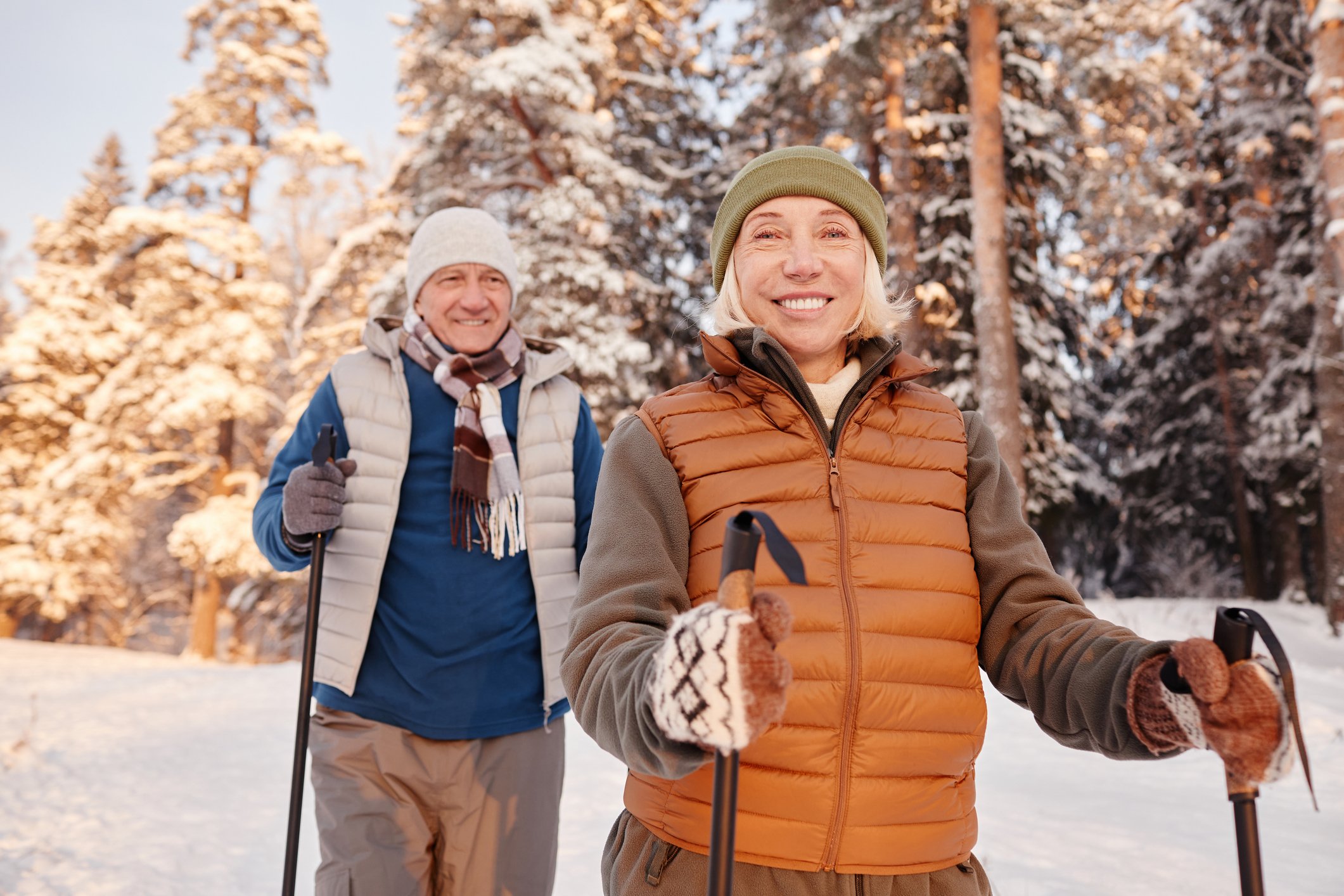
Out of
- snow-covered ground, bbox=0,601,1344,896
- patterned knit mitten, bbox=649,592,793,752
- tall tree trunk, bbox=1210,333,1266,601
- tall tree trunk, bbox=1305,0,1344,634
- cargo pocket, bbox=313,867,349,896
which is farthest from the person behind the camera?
tall tree trunk, bbox=1210,333,1266,601

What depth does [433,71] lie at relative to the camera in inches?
512

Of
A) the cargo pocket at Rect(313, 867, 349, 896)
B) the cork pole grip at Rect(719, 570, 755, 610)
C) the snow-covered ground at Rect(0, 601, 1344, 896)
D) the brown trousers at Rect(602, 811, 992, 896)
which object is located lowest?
the snow-covered ground at Rect(0, 601, 1344, 896)

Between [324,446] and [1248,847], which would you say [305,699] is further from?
[1248,847]

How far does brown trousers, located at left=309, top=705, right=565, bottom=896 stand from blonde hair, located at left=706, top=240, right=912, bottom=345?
1.52 meters

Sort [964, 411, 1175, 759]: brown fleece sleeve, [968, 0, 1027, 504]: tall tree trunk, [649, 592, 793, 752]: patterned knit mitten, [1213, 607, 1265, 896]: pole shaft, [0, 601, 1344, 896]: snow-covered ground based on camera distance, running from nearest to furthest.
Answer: [649, 592, 793, 752]: patterned knit mitten → [1213, 607, 1265, 896]: pole shaft → [964, 411, 1175, 759]: brown fleece sleeve → [0, 601, 1344, 896]: snow-covered ground → [968, 0, 1027, 504]: tall tree trunk

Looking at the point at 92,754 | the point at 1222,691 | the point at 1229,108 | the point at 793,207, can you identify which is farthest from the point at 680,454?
the point at 1229,108

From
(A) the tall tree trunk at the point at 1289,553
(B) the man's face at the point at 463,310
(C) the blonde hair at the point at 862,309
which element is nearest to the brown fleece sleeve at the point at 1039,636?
(C) the blonde hair at the point at 862,309

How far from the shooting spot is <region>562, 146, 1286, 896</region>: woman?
1.44m

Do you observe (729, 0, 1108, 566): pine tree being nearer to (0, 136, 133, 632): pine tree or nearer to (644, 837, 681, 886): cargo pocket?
(644, 837, 681, 886): cargo pocket

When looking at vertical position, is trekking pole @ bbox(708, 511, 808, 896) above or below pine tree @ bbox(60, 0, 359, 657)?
below

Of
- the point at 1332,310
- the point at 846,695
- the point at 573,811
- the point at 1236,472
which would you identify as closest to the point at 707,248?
the point at 1332,310

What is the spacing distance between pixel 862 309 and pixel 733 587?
90cm

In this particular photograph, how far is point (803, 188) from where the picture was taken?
68.8 inches

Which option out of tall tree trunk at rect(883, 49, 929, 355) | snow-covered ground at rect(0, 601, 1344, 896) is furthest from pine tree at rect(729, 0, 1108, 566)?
snow-covered ground at rect(0, 601, 1344, 896)
